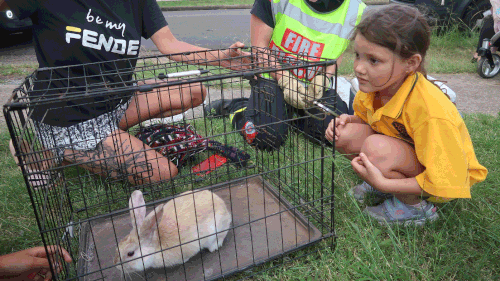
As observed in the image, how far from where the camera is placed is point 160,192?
2.22 metres

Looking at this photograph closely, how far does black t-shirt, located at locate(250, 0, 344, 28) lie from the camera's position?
2756 mm

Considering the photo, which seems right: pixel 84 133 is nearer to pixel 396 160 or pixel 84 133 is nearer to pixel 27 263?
pixel 27 263

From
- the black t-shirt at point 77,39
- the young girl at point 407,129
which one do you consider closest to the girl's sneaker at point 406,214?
the young girl at point 407,129

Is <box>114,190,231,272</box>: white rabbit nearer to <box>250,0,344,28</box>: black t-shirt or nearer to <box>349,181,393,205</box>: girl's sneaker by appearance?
<box>349,181,393,205</box>: girl's sneaker

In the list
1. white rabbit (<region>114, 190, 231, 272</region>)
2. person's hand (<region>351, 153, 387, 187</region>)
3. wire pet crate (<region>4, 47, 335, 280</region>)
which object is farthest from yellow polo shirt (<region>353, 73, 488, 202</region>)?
white rabbit (<region>114, 190, 231, 272</region>)

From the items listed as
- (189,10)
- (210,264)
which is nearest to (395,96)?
(210,264)

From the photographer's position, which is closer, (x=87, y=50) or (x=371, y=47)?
(x=371, y=47)

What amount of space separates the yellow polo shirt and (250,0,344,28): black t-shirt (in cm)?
130

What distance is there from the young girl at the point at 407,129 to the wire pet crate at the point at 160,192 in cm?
26

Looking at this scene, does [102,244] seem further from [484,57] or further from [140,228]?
[484,57]

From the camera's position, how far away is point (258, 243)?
1.71 m

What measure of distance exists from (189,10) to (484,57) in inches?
438

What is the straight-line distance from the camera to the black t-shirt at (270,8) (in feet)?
9.04

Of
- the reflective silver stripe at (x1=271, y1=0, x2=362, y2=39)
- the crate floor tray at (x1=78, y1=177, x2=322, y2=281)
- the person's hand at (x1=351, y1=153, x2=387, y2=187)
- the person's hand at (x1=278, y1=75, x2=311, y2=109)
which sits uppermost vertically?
the reflective silver stripe at (x1=271, y1=0, x2=362, y2=39)
